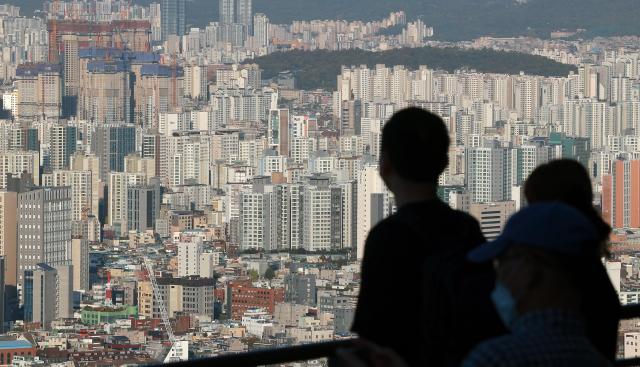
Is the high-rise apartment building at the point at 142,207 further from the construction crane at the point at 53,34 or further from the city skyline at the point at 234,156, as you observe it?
the construction crane at the point at 53,34

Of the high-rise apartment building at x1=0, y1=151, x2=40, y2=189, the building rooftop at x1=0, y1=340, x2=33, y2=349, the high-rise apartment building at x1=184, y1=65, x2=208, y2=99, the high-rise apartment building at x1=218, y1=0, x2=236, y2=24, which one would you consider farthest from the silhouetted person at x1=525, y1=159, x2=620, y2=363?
the high-rise apartment building at x1=218, y1=0, x2=236, y2=24

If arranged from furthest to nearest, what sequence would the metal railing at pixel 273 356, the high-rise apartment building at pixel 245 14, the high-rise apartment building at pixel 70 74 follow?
the high-rise apartment building at pixel 245 14 < the high-rise apartment building at pixel 70 74 < the metal railing at pixel 273 356

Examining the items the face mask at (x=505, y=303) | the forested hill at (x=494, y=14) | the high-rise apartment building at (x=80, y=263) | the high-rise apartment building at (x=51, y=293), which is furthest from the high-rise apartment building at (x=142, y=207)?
the face mask at (x=505, y=303)

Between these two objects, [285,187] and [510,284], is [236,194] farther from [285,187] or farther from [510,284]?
[510,284]

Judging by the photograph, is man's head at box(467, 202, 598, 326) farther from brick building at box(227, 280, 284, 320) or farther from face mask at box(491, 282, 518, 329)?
brick building at box(227, 280, 284, 320)

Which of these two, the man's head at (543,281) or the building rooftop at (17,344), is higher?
the man's head at (543,281)

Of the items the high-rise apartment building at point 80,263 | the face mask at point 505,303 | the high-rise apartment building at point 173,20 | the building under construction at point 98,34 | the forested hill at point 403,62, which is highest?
the high-rise apartment building at point 173,20

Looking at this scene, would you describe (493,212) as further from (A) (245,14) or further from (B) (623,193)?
(A) (245,14)

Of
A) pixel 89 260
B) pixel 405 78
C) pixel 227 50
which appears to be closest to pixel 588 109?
pixel 405 78
